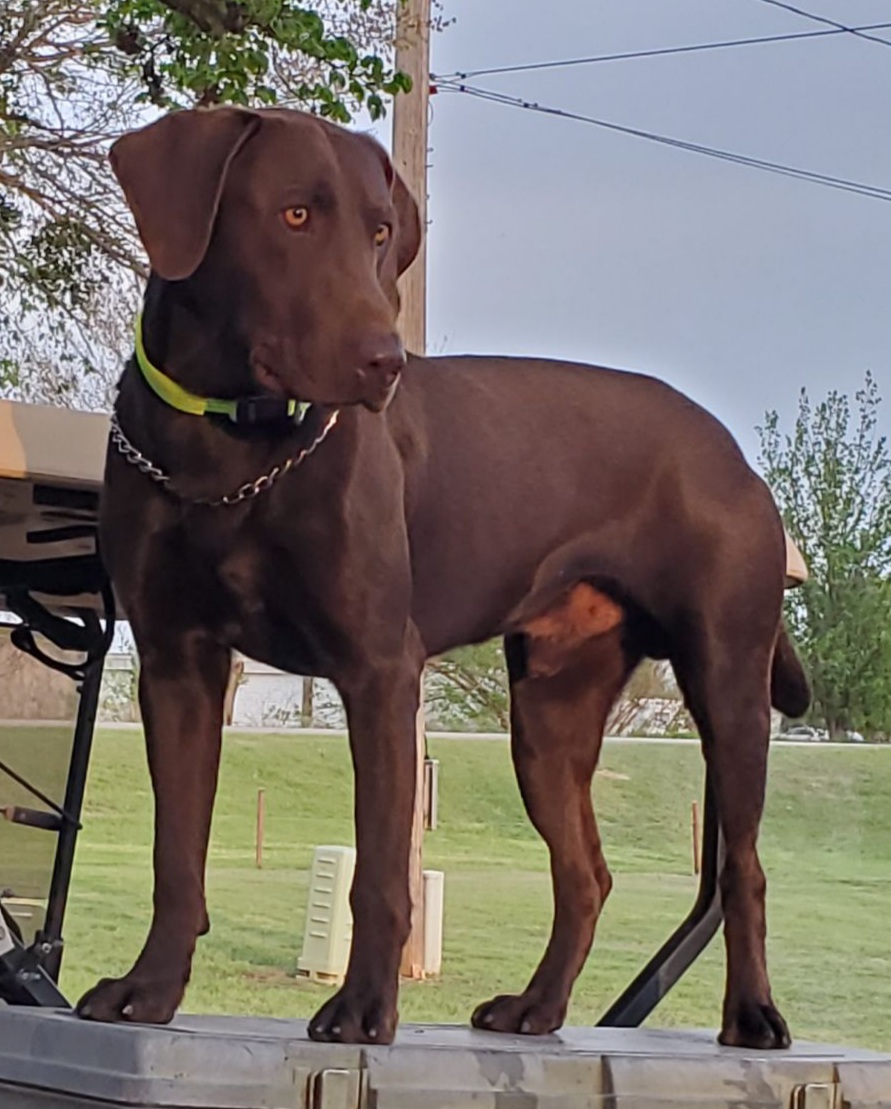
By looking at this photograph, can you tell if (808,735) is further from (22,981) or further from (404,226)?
(404,226)

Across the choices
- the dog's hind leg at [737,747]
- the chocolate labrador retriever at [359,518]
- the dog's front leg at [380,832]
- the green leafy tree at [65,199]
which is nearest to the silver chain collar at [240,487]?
the chocolate labrador retriever at [359,518]

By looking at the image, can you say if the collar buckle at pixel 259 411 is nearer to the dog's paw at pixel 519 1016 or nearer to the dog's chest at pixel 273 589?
the dog's chest at pixel 273 589

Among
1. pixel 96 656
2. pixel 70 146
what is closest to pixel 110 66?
pixel 70 146

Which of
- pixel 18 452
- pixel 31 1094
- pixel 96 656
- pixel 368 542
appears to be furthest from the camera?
pixel 96 656

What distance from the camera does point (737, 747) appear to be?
2.42m

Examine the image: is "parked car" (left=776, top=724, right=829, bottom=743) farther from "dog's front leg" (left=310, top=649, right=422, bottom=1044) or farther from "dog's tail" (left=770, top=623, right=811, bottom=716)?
"dog's front leg" (left=310, top=649, right=422, bottom=1044)

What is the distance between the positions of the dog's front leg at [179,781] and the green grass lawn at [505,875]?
5.15 meters

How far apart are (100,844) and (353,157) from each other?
7772 mm

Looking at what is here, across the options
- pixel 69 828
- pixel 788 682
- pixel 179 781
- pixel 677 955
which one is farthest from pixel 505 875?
pixel 179 781

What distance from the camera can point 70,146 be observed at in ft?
25.0

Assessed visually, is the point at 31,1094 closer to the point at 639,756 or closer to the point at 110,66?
the point at 110,66

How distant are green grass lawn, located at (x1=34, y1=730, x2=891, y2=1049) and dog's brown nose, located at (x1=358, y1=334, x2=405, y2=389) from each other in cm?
555

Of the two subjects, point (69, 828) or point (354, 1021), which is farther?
point (69, 828)

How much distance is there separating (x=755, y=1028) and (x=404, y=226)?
1017 millimetres
